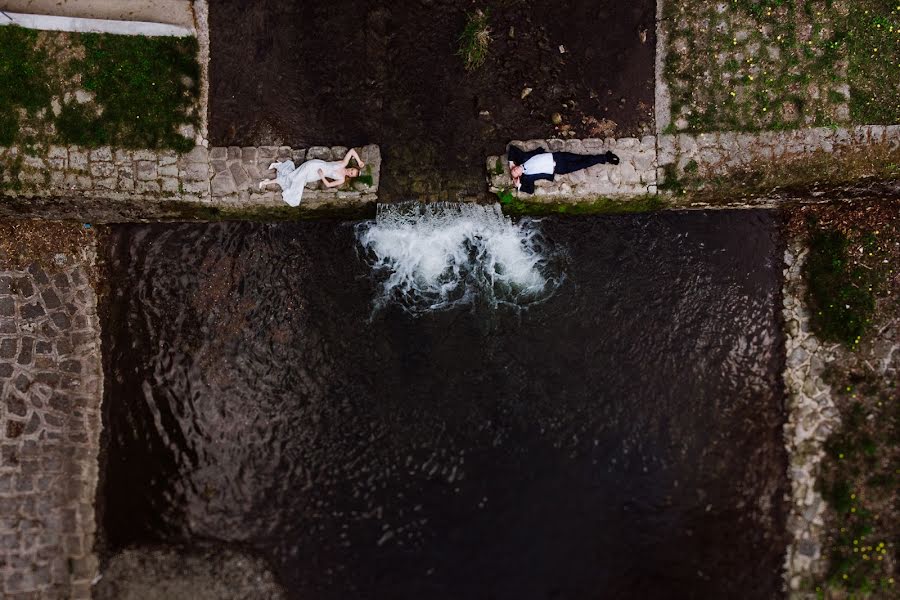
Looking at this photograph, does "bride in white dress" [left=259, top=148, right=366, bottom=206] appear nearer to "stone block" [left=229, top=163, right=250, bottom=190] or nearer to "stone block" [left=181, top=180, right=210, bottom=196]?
"stone block" [left=229, top=163, right=250, bottom=190]

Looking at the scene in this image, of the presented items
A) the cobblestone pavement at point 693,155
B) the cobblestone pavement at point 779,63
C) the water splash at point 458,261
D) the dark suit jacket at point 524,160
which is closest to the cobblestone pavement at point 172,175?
the water splash at point 458,261

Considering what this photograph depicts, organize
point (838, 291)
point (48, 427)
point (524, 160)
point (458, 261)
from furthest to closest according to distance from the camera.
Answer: point (458, 261)
point (838, 291)
point (48, 427)
point (524, 160)

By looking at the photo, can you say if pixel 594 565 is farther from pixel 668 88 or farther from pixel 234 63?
pixel 234 63

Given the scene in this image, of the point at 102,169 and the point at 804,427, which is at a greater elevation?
the point at 102,169

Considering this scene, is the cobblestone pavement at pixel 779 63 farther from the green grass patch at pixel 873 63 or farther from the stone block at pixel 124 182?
the stone block at pixel 124 182

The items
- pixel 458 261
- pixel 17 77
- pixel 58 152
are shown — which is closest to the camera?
pixel 17 77

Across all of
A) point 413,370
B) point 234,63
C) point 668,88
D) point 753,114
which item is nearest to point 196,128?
point 234,63

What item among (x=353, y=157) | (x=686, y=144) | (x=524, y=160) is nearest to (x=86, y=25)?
(x=353, y=157)

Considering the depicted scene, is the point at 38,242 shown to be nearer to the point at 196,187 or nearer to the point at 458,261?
the point at 196,187
